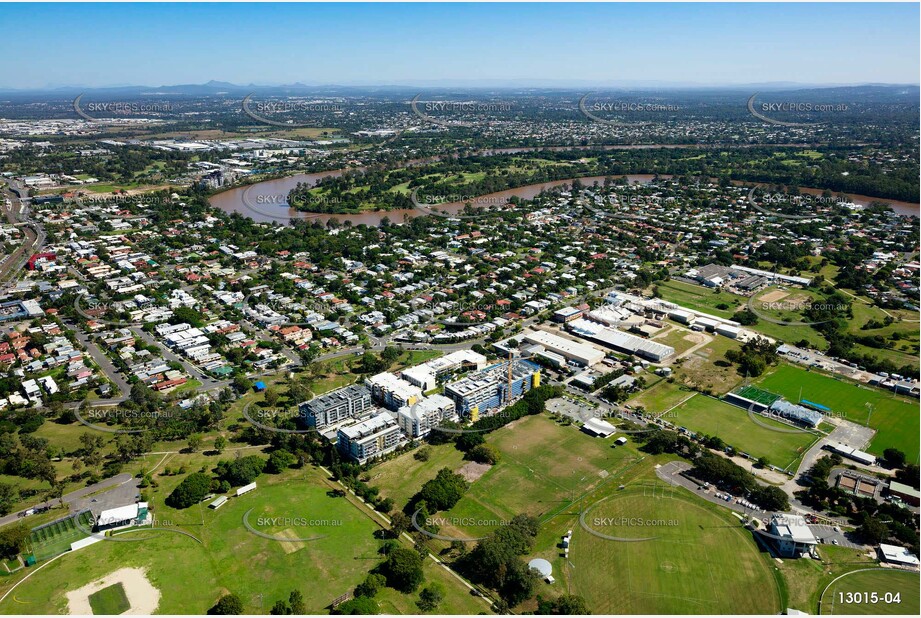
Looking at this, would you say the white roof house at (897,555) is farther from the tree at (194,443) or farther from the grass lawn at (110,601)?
the tree at (194,443)

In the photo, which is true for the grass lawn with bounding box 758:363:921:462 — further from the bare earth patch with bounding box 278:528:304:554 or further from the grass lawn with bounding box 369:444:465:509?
the bare earth patch with bounding box 278:528:304:554

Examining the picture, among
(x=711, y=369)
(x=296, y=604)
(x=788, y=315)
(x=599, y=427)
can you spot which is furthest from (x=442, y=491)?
(x=788, y=315)

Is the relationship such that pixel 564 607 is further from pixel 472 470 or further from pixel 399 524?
pixel 472 470

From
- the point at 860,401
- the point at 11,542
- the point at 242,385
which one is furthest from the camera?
the point at 242,385

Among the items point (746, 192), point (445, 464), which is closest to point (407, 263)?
point (445, 464)

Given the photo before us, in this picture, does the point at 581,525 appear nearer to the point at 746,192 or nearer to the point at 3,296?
the point at 3,296

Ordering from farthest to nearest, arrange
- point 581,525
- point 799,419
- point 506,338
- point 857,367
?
point 506,338 < point 857,367 < point 799,419 < point 581,525

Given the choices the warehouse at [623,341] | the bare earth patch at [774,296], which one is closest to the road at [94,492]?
the warehouse at [623,341]
